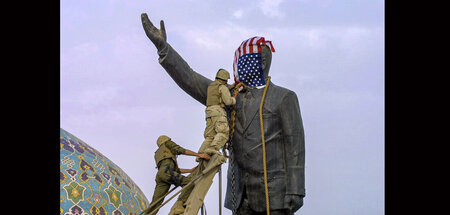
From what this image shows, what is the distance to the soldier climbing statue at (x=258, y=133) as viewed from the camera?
10.1 m

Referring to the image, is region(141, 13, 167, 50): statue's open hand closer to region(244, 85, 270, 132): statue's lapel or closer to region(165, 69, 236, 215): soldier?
region(165, 69, 236, 215): soldier

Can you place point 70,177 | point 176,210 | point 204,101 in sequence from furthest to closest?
1. point 70,177
2. point 204,101
3. point 176,210

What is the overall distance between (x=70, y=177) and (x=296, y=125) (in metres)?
5.04

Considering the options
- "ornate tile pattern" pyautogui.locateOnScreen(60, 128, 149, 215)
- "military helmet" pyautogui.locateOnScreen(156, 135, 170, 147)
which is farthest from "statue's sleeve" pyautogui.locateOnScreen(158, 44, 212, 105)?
"ornate tile pattern" pyautogui.locateOnScreen(60, 128, 149, 215)

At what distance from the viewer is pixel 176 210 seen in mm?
9984

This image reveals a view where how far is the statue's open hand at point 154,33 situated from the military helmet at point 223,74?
615 mm

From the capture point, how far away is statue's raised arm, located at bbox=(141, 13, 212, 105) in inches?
411

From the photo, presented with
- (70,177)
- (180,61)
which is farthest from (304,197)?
(70,177)

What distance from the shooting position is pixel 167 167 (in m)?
10.1

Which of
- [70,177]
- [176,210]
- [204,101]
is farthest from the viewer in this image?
[70,177]

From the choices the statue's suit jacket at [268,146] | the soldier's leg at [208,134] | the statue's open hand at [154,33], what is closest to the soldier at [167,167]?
the soldier's leg at [208,134]

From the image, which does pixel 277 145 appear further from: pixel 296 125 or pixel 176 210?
pixel 176 210

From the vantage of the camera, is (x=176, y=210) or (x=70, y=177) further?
(x=70, y=177)

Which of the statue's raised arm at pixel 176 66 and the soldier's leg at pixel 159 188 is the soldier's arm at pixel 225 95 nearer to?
the statue's raised arm at pixel 176 66
